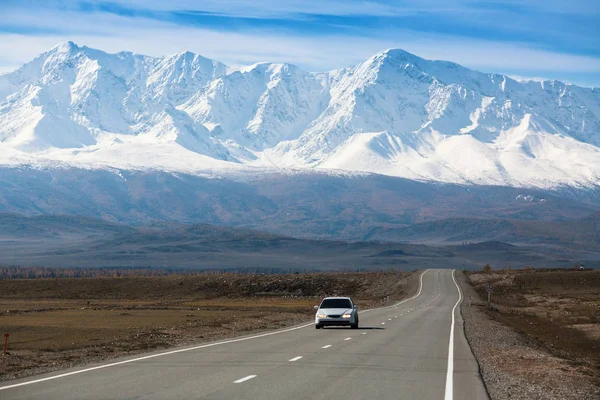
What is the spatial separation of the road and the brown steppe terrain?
2.62m

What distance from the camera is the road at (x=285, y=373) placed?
22.8 meters

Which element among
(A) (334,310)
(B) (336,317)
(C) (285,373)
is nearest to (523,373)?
(C) (285,373)

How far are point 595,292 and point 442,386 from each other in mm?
97903

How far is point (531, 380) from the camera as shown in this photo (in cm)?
2734

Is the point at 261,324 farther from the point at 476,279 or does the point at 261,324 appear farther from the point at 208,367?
the point at 476,279

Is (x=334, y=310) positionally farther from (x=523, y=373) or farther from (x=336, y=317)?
(x=523, y=373)

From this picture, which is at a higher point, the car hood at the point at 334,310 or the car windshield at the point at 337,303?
the car windshield at the point at 337,303

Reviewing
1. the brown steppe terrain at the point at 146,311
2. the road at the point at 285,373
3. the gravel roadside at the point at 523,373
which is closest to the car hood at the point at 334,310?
the brown steppe terrain at the point at 146,311

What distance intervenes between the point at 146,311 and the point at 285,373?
57.0m

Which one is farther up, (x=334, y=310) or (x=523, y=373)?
(x=334, y=310)

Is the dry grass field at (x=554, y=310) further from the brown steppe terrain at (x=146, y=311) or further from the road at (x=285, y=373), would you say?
the brown steppe terrain at (x=146, y=311)

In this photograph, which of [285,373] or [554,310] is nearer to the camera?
[285,373]

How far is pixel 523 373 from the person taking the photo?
2916cm

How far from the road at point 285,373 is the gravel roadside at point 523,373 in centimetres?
52
